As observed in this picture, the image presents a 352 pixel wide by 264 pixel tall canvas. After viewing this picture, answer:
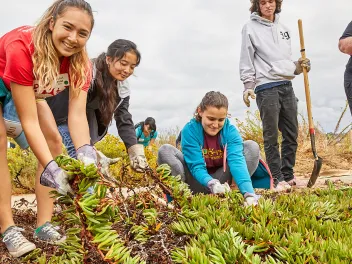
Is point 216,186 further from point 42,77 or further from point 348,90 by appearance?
point 348,90

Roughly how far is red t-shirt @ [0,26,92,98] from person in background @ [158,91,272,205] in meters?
1.73

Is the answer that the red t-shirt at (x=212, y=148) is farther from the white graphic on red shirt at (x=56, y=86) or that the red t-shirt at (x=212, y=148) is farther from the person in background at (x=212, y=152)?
the white graphic on red shirt at (x=56, y=86)

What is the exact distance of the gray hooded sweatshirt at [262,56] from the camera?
5.36m

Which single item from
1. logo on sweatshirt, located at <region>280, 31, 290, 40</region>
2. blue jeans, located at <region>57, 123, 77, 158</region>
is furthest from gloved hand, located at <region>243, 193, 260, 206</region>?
logo on sweatshirt, located at <region>280, 31, 290, 40</region>

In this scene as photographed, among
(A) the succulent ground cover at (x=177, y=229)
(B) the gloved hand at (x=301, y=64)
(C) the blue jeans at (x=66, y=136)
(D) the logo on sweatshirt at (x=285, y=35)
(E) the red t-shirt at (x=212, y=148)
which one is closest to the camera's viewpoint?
(A) the succulent ground cover at (x=177, y=229)

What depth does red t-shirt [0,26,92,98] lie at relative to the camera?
2600 mm

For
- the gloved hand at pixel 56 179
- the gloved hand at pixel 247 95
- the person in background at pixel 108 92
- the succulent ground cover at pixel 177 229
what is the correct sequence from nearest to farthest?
1. the succulent ground cover at pixel 177 229
2. the gloved hand at pixel 56 179
3. the person in background at pixel 108 92
4. the gloved hand at pixel 247 95

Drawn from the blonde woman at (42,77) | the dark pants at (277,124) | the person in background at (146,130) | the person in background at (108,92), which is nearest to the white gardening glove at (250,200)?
the person in background at (108,92)

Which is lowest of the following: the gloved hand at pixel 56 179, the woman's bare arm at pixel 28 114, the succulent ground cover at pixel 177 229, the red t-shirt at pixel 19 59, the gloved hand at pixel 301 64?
the succulent ground cover at pixel 177 229

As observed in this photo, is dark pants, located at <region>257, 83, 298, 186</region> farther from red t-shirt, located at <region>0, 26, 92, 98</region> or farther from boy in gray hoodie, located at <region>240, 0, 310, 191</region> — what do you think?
red t-shirt, located at <region>0, 26, 92, 98</region>

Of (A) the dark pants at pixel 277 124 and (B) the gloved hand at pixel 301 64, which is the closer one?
(A) the dark pants at pixel 277 124

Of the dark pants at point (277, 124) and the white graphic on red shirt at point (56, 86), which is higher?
the white graphic on red shirt at point (56, 86)

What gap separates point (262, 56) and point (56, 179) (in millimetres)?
4020

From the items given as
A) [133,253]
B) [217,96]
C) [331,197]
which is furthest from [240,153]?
[133,253]
